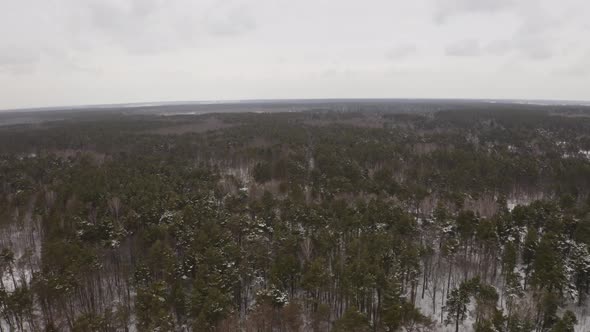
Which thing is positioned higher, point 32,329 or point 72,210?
point 72,210

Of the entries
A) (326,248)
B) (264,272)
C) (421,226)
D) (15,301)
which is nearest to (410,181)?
(421,226)

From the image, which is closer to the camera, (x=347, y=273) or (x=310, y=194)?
(x=347, y=273)

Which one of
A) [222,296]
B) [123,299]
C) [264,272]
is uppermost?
[222,296]

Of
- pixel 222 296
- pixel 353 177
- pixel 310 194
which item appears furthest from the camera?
pixel 353 177

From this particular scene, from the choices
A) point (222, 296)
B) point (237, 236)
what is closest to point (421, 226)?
point (237, 236)

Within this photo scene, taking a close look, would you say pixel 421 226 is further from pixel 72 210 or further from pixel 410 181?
pixel 72 210

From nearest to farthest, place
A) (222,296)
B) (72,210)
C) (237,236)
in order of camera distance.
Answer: (222,296) → (237,236) → (72,210)

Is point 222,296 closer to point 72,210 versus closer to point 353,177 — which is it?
point 72,210

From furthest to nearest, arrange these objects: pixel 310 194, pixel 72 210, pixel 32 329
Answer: pixel 310 194, pixel 72 210, pixel 32 329

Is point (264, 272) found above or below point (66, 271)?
below
